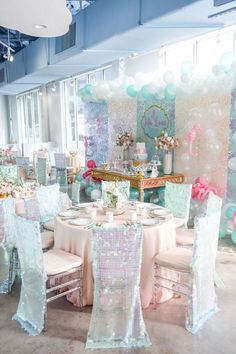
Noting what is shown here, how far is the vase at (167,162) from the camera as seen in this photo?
19.4ft

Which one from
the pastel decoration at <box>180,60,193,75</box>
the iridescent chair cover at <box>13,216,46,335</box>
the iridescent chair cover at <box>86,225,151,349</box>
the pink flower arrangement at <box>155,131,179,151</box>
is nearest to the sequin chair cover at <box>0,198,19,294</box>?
the iridescent chair cover at <box>13,216,46,335</box>

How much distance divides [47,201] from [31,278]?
1637 mm

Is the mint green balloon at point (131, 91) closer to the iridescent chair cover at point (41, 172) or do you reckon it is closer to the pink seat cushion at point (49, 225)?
the iridescent chair cover at point (41, 172)

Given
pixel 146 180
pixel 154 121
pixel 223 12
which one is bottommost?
pixel 146 180

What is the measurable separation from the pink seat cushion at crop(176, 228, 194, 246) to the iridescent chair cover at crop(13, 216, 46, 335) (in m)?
1.61

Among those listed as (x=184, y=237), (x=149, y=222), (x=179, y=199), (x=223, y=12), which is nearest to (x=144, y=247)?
(x=149, y=222)

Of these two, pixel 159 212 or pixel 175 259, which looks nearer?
pixel 175 259

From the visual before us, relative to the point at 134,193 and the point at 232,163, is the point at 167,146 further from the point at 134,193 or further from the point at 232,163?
the point at 232,163

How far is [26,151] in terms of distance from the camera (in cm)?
1170

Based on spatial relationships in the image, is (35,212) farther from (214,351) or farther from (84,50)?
(84,50)

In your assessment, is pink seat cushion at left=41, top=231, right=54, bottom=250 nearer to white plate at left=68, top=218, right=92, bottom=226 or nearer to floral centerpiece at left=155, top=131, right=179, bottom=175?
white plate at left=68, top=218, right=92, bottom=226

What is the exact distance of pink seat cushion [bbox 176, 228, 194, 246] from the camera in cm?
372

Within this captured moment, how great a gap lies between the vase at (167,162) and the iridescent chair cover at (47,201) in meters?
2.19

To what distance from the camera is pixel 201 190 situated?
5250mm
